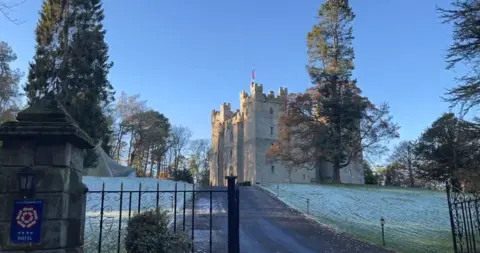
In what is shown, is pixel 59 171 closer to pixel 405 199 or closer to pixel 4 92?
pixel 405 199

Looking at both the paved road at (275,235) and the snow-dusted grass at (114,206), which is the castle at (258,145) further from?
the paved road at (275,235)

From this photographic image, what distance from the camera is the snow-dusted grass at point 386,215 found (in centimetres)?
1336

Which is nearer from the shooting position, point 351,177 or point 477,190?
point 477,190

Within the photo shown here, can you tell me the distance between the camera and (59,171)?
192 inches

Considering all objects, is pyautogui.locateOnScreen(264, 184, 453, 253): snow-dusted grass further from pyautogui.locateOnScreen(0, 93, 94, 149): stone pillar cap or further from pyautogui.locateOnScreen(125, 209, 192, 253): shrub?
pyautogui.locateOnScreen(0, 93, 94, 149): stone pillar cap

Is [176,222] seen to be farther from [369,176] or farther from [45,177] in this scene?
[369,176]

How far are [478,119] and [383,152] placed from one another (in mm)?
25318

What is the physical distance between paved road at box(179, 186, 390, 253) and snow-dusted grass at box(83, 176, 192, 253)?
1785mm

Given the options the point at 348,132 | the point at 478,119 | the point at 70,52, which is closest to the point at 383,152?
the point at 348,132

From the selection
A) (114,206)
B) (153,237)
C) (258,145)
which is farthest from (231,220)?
(258,145)

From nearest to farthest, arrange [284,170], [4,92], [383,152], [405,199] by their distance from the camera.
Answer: [405,199]
[4,92]
[383,152]
[284,170]

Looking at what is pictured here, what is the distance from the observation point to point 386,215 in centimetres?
2045

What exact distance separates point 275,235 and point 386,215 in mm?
9671

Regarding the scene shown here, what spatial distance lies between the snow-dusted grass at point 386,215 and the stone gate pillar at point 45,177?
987cm
